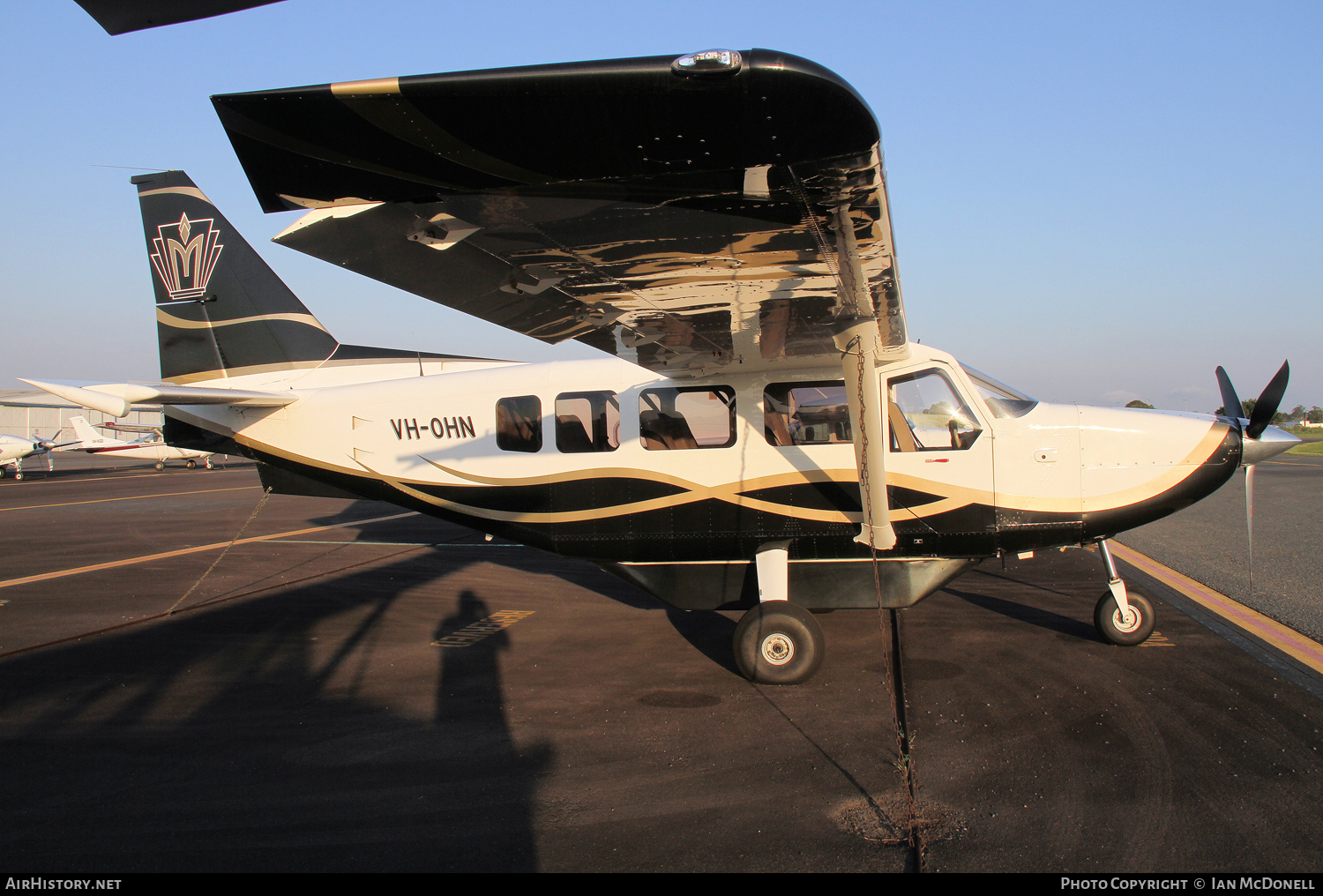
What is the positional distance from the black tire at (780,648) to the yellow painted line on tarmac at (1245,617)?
11.6 feet

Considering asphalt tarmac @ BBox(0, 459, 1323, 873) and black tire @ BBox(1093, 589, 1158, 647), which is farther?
black tire @ BBox(1093, 589, 1158, 647)

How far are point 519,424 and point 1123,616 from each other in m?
5.32

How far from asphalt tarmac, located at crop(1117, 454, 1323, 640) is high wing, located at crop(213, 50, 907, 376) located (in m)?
5.93

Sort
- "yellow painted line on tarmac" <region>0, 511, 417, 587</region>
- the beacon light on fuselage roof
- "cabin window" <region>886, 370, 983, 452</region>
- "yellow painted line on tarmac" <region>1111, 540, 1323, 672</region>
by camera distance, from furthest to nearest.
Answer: "yellow painted line on tarmac" <region>0, 511, 417, 587</region>, "cabin window" <region>886, 370, 983, 452</region>, "yellow painted line on tarmac" <region>1111, 540, 1323, 672</region>, the beacon light on fuselage roof

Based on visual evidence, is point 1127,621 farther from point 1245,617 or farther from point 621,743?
point 621,743

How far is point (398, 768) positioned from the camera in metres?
4.00

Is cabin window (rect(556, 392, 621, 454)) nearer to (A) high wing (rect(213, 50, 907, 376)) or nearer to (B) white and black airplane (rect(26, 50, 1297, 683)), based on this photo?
(B) white and black airplane (rect(26, 50, 1297, 683))

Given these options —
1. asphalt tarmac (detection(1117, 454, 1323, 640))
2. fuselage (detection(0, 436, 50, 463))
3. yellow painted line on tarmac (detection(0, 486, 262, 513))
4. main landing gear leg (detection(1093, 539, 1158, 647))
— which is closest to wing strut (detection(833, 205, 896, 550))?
main landing gear leg (detection(1093, 539, 1158, 647))

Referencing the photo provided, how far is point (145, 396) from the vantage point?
5363 mm

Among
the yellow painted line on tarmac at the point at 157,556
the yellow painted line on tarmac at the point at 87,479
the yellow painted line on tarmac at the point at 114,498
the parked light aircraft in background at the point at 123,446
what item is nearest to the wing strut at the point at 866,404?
the yellow painted line on tarmac at the point at 157,556

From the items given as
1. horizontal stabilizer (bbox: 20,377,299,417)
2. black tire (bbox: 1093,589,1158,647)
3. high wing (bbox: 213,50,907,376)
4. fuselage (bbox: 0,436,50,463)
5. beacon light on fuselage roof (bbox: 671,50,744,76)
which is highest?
beacon light on fuselage roof (bbox: 671,50,744,76)

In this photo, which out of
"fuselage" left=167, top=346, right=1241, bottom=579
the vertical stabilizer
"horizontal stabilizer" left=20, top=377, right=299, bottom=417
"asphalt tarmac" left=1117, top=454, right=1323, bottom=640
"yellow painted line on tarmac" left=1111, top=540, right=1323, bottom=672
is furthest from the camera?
the vertical stabilizer

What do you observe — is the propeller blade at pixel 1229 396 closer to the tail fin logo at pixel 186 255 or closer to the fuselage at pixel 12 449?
the tail fin logo at pixel 186 255

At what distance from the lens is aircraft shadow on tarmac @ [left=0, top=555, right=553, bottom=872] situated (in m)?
3.22
